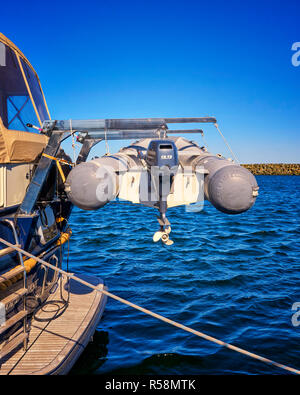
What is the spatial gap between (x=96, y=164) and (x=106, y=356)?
12.0 ft

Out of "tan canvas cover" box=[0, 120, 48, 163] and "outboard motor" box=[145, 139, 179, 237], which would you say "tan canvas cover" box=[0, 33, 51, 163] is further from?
"outboard motor" box=[145, 139, 179, 237]

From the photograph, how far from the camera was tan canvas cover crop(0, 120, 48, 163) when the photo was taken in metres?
5.11

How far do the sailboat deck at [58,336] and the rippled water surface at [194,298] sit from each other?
60cm

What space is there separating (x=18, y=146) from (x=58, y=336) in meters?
3.06

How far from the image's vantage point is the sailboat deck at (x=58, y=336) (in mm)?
4445

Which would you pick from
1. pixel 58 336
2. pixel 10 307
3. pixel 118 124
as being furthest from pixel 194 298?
pixel 118 124

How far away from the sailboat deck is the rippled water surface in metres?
0.60

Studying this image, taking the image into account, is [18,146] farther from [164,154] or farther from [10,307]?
[164,154]

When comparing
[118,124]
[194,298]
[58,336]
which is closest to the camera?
[118,124]

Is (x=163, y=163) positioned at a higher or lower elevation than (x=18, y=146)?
lower

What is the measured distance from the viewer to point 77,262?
10.6 m

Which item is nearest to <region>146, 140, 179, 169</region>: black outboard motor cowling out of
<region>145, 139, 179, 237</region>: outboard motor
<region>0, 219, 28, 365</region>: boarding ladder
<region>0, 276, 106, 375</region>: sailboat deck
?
<region>145, 139, 179, 237</region>: outboard motor

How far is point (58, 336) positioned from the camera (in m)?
5.25
